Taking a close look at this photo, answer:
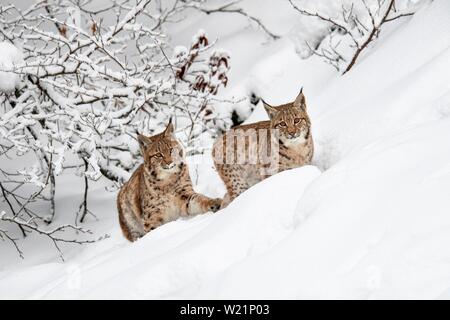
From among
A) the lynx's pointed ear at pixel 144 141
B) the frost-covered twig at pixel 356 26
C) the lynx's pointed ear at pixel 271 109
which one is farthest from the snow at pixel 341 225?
the lynx's pointed ear at pixel 144 141

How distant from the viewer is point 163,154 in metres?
5.68

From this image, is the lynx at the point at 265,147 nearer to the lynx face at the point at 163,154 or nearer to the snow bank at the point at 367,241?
the lynx face at the point at 163,154

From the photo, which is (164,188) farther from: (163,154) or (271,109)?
(271,109)

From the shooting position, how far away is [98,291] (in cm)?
387

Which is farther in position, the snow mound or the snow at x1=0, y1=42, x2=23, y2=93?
the snow at x1=0, y1=42, x2=23, y2=93

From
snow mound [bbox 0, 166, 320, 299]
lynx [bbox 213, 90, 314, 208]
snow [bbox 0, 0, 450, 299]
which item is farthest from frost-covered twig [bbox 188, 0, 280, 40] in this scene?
snow mound [bbox 0, 166, 320, 299]

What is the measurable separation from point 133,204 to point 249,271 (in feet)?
9.03

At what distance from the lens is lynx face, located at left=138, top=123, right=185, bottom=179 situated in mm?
5684

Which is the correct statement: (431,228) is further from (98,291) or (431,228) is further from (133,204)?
(133,204)

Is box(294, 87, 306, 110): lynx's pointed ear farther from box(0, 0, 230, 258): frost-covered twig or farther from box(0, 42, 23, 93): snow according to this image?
box(0, 42, 23, 93): snow

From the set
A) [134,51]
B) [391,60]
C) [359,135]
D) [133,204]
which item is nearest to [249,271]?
[359,135]

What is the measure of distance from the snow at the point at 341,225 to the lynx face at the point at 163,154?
1.77ft

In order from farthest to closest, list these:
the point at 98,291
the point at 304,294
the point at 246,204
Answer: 1. the point at 246,204
2. the point at 98,291
3. the point at 304,294

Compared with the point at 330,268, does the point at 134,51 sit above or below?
above
